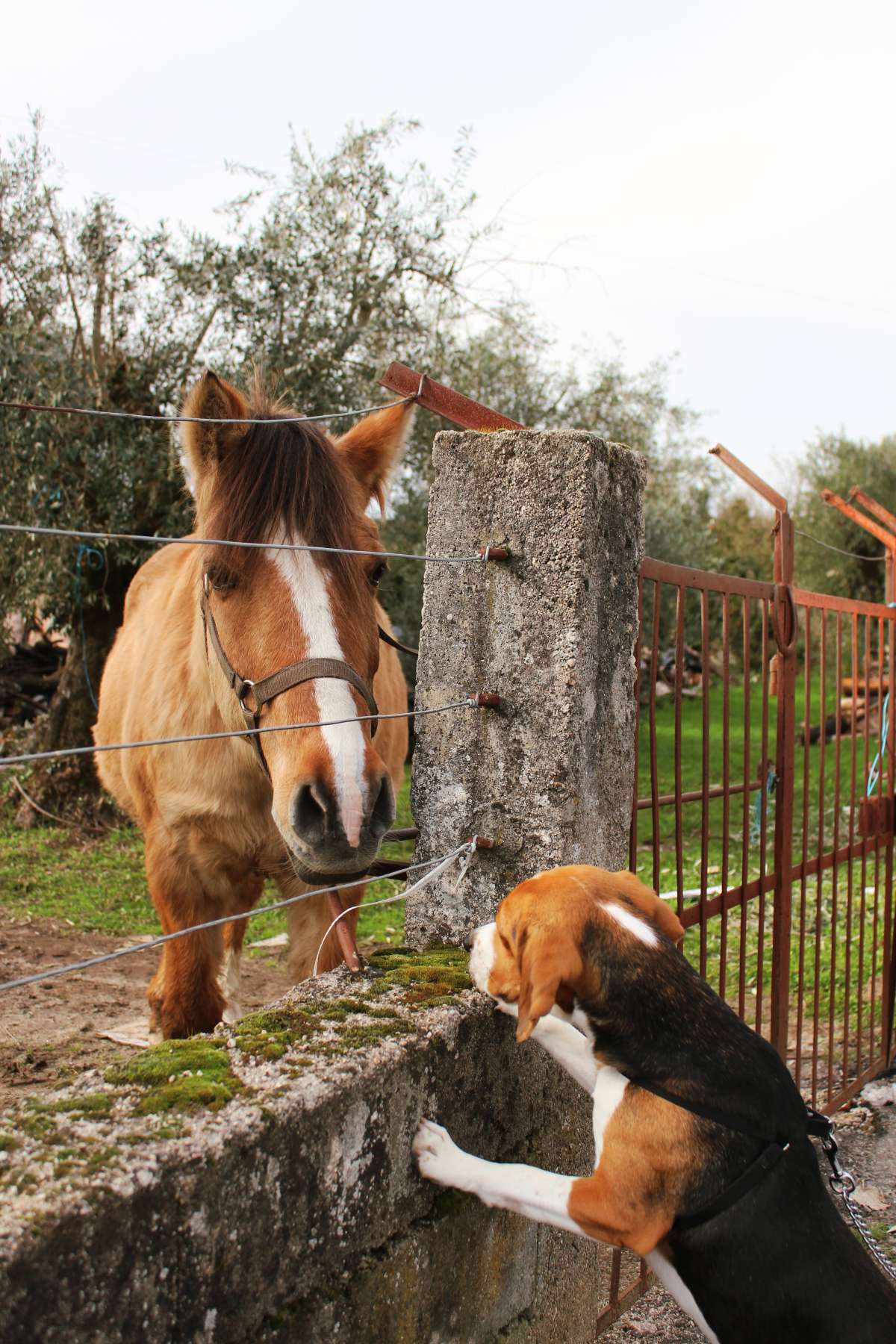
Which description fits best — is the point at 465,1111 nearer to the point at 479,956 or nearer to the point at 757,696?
the point at 479,956

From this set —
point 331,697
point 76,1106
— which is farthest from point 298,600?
point 76,1106

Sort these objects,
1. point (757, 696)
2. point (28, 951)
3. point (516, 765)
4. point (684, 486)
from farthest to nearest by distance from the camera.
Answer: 1. point (684, 486)
2. point (757, 696)
3. point (28, 951)
4. point (516, 765)

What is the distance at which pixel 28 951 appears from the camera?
708 cm

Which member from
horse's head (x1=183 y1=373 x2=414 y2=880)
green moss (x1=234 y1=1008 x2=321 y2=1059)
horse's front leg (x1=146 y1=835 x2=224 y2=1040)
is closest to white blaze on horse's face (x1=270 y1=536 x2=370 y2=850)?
horse's head (x1=183 y1=373 x2=414 y2=880)

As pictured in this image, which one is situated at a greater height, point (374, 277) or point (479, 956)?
point (374, 277)

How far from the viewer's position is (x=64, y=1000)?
6074 millimetres

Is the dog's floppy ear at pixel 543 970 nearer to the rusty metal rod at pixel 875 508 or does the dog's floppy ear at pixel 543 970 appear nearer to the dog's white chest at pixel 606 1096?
the dog's white chest at pixel 606 1096

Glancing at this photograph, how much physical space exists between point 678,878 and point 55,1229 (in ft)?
8.00

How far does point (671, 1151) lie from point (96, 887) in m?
7.65

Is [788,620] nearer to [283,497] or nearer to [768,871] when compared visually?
[283,497]

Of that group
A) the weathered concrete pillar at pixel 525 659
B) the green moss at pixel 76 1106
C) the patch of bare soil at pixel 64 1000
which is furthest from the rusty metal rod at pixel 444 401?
the patch of bare soil at pixel 64 1000

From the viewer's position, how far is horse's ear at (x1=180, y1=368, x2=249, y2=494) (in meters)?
3.16

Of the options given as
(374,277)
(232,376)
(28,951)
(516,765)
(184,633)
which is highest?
(374,277)

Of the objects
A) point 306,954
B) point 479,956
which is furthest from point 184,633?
point 479,956
